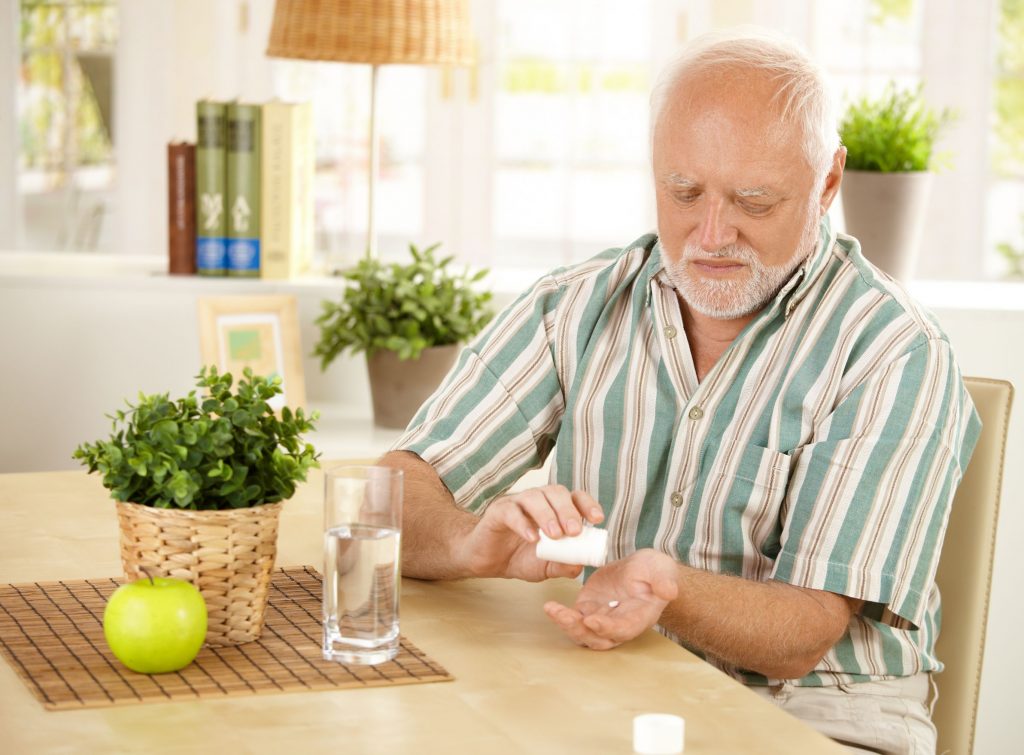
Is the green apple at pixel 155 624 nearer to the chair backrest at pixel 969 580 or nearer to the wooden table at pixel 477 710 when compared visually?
the wooden table at pixel 477 710

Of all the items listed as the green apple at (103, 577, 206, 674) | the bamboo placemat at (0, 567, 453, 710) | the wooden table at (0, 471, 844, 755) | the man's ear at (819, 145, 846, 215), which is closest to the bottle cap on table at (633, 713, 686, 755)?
the wooden table at (0, 471, 844, 755)

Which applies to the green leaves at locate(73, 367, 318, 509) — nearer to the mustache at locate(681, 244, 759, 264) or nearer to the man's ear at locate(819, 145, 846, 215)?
the mustache at locate(681, 244, 759, 264)

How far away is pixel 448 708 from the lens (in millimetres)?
1132

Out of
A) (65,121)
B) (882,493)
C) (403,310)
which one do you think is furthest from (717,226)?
(65,121)

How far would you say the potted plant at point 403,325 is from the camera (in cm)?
270

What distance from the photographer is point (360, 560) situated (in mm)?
1203

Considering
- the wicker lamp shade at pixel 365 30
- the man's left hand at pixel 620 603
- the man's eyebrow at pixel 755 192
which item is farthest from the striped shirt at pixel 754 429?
the wicker lamp shade at pixel 365 30

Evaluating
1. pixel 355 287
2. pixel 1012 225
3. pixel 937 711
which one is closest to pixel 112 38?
pixel 355 287

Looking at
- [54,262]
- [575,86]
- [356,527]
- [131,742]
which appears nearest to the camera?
[131,742]

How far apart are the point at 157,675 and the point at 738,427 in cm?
75

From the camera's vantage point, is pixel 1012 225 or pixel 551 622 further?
pixel 1012 225

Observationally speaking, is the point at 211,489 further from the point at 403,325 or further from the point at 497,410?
the point at 403,325

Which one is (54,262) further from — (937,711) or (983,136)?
(983,136)

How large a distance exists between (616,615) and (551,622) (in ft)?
0.33
